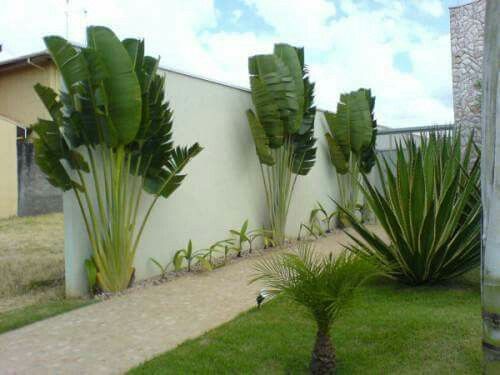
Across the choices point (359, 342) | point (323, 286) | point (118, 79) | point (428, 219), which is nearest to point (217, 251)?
point (118, 79)

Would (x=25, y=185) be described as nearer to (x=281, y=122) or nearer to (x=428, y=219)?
(x=281, y=122)

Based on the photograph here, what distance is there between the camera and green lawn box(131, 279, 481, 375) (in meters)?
3.37

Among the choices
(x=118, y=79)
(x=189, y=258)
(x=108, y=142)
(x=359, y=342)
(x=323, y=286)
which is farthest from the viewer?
(x=189, y=258)

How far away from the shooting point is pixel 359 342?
3.79m

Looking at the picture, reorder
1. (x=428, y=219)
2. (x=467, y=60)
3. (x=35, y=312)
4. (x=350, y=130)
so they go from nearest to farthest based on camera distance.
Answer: (x=428, y=219) < (x=35, y=312) < (x=467, y=60) < (x=350, y=130)

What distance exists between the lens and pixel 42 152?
5195 millimetres

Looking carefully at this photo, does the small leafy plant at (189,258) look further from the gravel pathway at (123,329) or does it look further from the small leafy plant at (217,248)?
the gravel pathway at (123,329)

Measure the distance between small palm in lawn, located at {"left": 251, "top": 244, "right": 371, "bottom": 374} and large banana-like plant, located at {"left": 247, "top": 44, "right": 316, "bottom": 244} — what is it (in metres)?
5.21

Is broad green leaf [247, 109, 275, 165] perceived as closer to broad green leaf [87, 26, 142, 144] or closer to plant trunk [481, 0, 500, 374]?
broad green leaf [87, 26, 142, 144]

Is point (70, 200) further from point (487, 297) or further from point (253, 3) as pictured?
point (487, 297)

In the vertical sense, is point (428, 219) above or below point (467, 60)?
below

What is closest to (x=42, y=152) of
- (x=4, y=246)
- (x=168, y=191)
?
(x=168, y=191)

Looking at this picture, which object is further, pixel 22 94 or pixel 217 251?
pixel 22 94

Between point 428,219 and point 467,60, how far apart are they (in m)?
4.63
